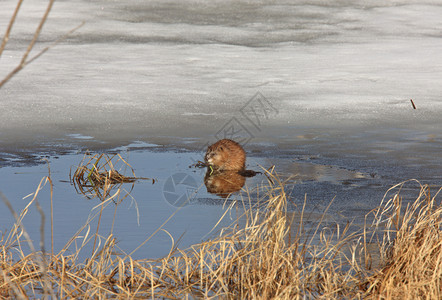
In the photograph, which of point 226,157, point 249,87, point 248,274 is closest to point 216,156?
point 226,157

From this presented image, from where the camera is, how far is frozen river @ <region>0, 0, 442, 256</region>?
609 cm

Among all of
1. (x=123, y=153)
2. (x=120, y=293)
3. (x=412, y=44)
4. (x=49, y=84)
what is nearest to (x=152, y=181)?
(x=123, y=153)

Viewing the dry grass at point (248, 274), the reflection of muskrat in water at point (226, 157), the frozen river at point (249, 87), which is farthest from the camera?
the frozen river at point (249, 87)

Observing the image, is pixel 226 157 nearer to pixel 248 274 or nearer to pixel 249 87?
pixel 248 274

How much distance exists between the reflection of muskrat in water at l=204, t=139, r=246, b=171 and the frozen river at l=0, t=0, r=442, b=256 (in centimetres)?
20

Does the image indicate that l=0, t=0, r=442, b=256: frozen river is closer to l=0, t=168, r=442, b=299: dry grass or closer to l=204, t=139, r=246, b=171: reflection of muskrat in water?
l=204, t=139, r=246, b=171: reflection of muskrat in water

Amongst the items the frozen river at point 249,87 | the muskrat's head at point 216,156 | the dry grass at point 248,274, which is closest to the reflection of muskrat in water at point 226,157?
the muskrat's head at point 216,156

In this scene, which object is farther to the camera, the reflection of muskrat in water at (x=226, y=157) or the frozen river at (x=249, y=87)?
the frozen river at (x=249, y=87)

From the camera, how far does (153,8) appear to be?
13.3m

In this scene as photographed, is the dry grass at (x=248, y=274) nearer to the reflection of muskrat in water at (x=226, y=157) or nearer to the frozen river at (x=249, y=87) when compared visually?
the frozen river at (x=249, y=87)

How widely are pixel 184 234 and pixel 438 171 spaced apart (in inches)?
103

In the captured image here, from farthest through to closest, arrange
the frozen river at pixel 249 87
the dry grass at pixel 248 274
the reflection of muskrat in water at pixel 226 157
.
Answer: the frozen river at pixel 249 87
the reflection of muskrat in water at pixel 226 157
the dry grass at pixel 248 274

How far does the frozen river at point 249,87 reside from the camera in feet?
20.0

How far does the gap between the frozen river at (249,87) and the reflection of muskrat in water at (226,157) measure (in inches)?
7.7
